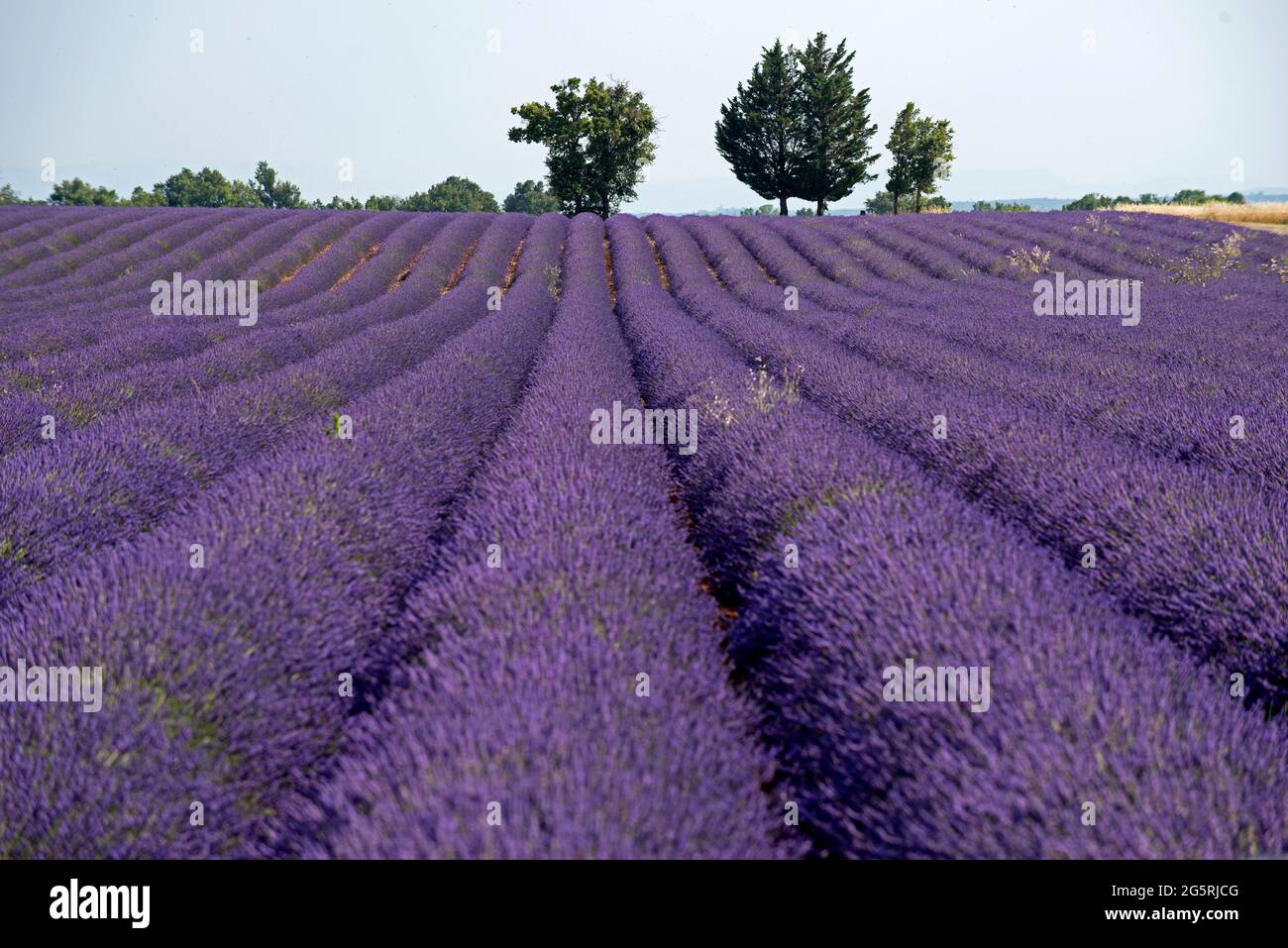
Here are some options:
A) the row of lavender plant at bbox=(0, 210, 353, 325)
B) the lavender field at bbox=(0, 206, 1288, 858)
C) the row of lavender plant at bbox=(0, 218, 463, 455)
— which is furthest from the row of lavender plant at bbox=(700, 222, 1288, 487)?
the row of lavender plant at bbox=(0, 210, 353, 325)

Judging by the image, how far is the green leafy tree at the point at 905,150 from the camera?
33.2 metres

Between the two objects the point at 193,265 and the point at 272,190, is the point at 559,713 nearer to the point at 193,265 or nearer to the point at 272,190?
the point at 193,265

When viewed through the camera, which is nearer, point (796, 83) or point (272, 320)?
point (272, 320)

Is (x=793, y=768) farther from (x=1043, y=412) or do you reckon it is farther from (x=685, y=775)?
(x=1043, y=412)

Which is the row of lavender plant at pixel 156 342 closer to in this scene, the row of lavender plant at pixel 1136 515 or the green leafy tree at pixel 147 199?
the row of lavender plant at pixel 1136 515

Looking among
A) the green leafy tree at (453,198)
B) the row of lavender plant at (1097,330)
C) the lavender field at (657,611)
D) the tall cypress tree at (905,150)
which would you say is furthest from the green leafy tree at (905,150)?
the green leafy tree at (453,198)

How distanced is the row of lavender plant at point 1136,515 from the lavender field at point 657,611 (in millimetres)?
17

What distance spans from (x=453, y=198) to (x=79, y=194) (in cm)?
3633

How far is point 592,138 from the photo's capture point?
31.4m

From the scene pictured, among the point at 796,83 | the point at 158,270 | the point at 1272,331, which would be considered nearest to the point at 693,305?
the point at 1272,331

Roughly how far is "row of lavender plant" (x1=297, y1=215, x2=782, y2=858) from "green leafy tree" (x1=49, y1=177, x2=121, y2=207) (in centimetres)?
7539

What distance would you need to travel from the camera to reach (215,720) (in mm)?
2037

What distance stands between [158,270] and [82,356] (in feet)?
33.9

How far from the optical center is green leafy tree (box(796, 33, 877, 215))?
33781mm
